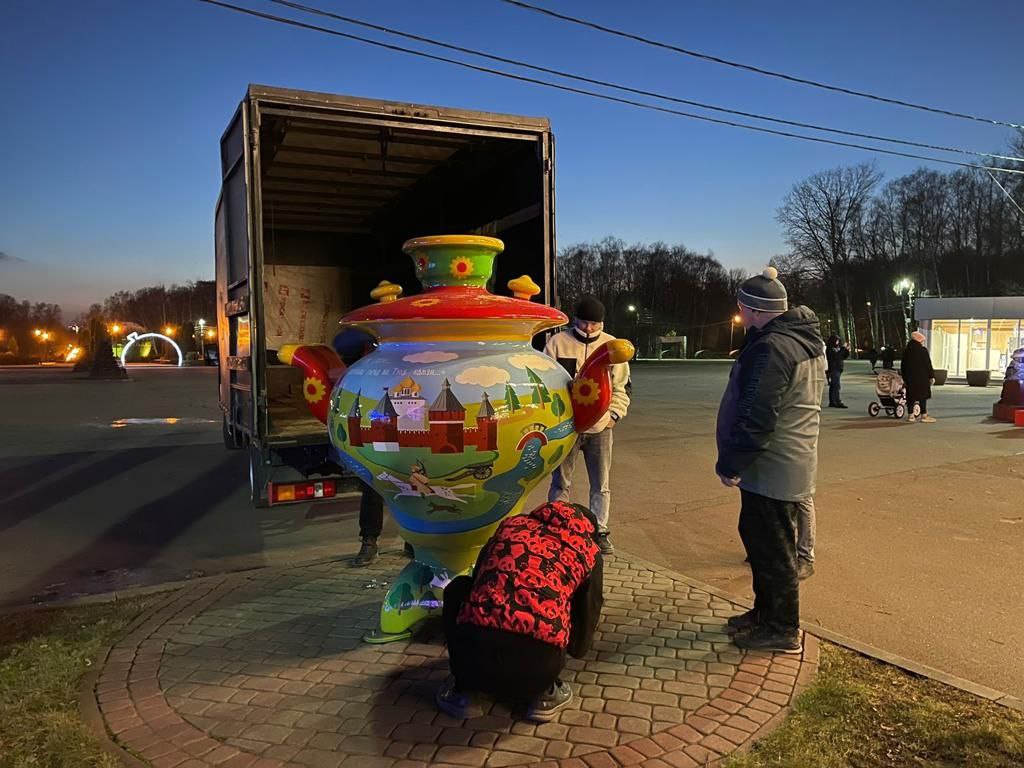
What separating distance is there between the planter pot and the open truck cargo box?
2228 centimetres

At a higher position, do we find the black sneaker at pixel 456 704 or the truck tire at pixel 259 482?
the truck tire at pixel 259 482

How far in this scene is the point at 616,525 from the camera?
251 inches

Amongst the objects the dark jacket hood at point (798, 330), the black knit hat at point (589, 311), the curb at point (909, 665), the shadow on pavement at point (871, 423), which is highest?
the black knit hat at point (589, 311)

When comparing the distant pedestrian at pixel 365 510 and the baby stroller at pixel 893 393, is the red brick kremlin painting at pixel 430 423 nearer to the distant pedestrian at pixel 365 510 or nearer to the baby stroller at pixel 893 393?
the distant pedestrian at pixel 365 510

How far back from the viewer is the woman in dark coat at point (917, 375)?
13.1m

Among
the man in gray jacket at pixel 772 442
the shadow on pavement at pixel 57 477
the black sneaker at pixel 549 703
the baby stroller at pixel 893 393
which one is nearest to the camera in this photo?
the black sneaker at pixel 549 703

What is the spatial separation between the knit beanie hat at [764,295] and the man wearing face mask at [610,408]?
134 centimetres

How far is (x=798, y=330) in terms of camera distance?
146 inches

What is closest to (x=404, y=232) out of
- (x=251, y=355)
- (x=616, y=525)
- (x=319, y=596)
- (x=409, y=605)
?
(x=251, y=355)

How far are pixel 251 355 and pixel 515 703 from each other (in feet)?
11.2

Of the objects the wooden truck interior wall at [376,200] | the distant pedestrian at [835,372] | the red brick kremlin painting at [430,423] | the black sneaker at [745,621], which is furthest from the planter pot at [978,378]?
the red brick kremlin painting at [430,423]

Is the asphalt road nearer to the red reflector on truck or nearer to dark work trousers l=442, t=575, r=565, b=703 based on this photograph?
the red reflector on truck

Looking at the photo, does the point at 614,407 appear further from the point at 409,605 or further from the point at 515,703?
the point at 515,703

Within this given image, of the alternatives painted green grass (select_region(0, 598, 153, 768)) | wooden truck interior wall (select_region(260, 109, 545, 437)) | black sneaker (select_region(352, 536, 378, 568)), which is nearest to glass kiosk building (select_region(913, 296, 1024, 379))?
wooden truck interior wall (select_region(260, 109, 545, 437))
